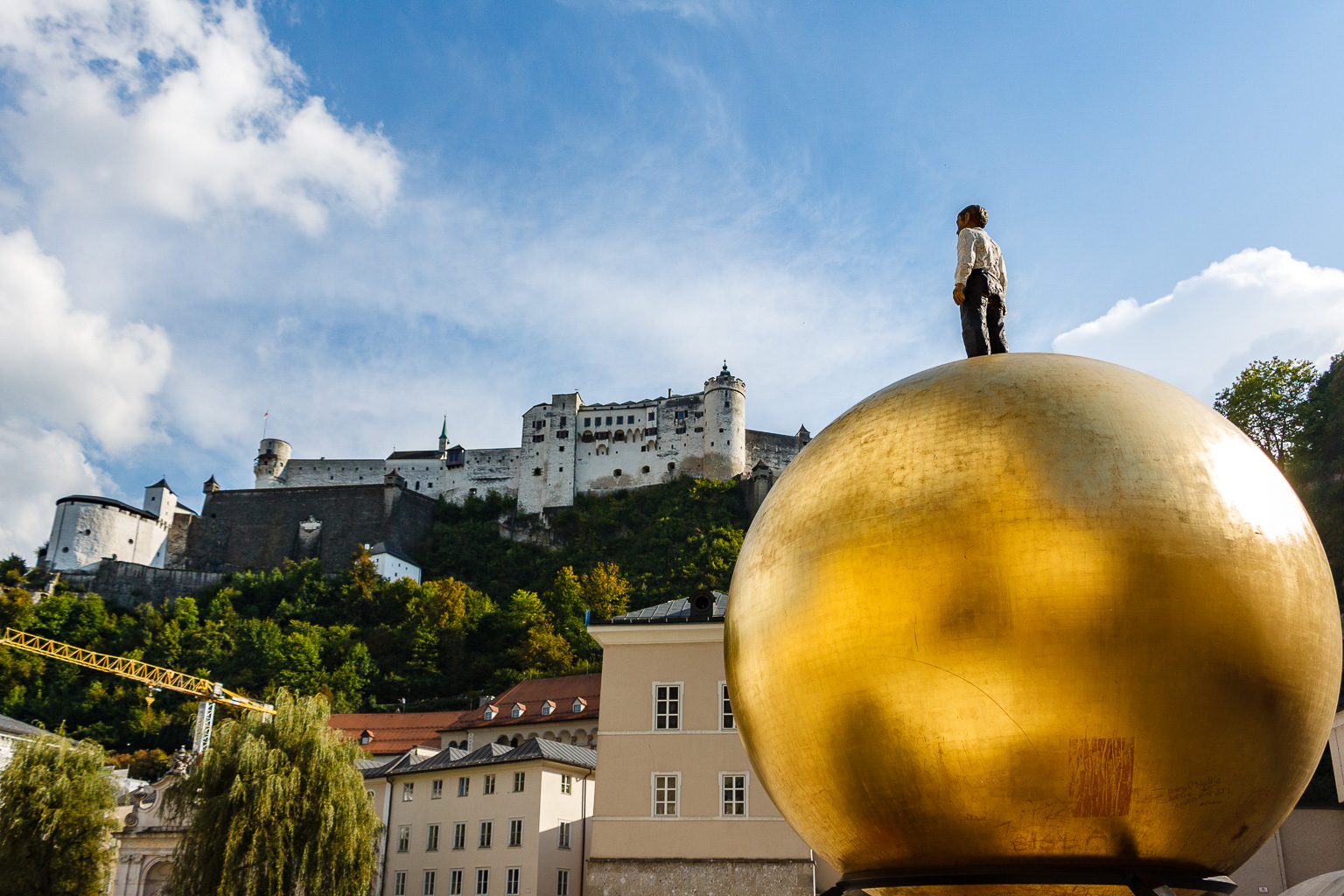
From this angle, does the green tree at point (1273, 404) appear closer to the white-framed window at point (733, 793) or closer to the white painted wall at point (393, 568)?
the white-framed window at point (733, 793)

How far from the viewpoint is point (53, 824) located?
27891 mm

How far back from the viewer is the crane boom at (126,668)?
65.9 m

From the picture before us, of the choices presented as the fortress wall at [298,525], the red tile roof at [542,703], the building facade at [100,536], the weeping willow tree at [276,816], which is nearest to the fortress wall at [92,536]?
the building facade at [100,536]

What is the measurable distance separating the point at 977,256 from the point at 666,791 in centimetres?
2137

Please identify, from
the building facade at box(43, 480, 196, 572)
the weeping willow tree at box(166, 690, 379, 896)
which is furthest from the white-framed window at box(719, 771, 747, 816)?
the building facade at box(43, 480, 196, 572)

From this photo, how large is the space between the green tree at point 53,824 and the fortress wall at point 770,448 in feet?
240

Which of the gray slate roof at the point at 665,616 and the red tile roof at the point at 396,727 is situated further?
the red tile roof at the point at 396,727

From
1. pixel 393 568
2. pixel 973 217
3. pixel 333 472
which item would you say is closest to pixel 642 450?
pixel 393 568

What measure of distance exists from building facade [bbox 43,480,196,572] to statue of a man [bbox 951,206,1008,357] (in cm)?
9895

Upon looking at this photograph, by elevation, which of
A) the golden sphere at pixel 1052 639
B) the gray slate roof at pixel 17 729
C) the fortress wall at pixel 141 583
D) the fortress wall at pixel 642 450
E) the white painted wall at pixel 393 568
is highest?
the fortress wall at pixel 642 450

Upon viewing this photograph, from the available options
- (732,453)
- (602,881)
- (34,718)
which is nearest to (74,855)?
(602,881)

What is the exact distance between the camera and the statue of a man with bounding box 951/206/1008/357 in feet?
18.8

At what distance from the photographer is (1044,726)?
4082 millimetres

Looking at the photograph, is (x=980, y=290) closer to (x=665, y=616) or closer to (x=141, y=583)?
(x=665, y=616)
